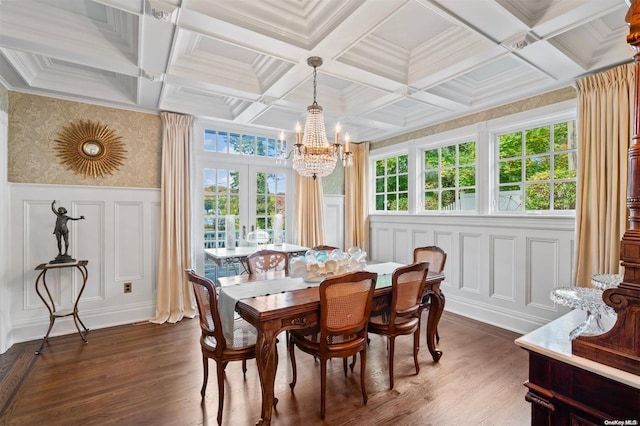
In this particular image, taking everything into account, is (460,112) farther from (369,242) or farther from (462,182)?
(369,242)

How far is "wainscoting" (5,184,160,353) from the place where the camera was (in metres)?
3.16

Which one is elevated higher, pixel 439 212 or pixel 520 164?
pixel 520 164

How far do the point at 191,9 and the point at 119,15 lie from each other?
2.81 ft

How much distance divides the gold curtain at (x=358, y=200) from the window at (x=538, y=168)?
2.15 metres

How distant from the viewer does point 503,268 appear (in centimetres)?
363

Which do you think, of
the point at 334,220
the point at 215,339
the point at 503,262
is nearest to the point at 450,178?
the point at 503,262

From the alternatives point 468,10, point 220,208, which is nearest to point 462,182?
point 468,10

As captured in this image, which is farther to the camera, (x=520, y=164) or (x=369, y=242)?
(x=369, y=242)

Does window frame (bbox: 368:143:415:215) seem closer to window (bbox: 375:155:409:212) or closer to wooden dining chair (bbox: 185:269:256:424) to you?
window (bbox: 375:155:409:212)

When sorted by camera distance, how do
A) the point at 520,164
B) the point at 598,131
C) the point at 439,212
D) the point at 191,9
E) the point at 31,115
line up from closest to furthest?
the point at 191,9
the point at 598,131
the point at 31,115
the point at 520,164
the point at 439,212

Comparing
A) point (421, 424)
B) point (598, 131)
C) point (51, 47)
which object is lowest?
point (421, 424)

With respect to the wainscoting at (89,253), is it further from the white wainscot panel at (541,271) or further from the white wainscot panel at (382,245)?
the white wainscot panel at (541,271)

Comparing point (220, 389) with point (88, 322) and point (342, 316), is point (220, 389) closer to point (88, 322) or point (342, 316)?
point (342, 316)

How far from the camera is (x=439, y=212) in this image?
4.34 m
